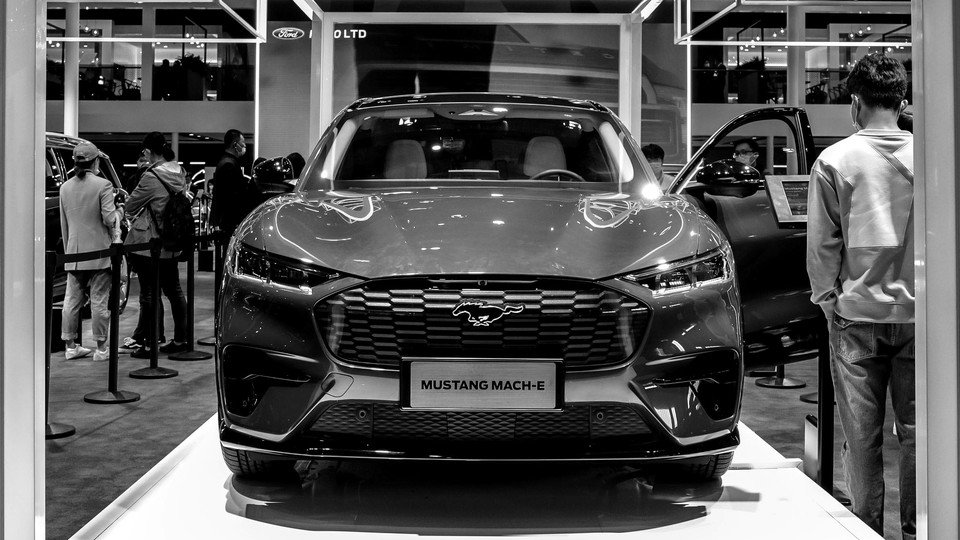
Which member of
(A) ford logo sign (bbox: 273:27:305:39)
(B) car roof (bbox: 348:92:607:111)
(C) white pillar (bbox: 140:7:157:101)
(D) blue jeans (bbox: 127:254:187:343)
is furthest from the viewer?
(C) white pillar (bbox: 140:7:157:101)

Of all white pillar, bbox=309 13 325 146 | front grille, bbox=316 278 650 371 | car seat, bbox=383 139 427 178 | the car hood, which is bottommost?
front grille, bbox=316 278 650 371

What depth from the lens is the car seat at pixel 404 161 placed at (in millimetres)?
3754

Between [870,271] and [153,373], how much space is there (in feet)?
16.8

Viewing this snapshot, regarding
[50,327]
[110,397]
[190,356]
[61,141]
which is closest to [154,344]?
[190,356]

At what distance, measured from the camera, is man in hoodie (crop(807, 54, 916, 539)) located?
9.59 ft

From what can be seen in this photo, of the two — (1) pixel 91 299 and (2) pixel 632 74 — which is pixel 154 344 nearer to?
(1) pixel 91 299

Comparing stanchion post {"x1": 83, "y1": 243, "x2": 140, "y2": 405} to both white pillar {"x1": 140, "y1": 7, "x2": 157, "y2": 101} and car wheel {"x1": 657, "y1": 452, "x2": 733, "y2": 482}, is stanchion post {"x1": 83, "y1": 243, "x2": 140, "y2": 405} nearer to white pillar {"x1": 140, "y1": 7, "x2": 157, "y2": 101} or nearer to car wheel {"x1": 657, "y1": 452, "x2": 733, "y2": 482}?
car wheel {"x1": 657, "y1": 452, "x2": 733, "y2": 482}

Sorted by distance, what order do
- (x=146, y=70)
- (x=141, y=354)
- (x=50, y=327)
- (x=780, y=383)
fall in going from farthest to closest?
(x=146, y=70) < (x=141, y=354) < (x=780, y=383) < (x=50, y=327)

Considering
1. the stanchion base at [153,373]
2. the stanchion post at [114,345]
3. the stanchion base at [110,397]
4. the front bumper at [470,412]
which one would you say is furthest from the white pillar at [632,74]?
the front bumper at [470,412]

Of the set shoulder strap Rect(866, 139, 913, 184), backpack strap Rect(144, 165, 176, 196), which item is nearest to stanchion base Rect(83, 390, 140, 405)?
backpack strap Rect(144, 165, 176, 196)

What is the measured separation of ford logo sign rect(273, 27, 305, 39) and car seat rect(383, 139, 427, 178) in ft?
26.7
